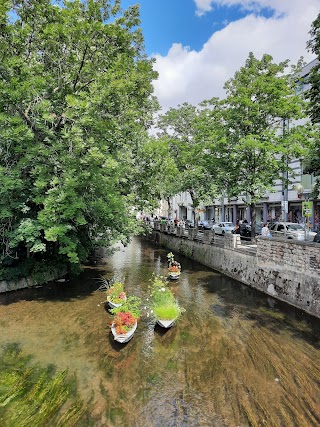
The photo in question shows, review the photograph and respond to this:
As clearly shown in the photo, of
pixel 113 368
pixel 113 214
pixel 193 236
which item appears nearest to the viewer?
pixel 113 368

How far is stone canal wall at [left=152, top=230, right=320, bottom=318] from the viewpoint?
13151 mm

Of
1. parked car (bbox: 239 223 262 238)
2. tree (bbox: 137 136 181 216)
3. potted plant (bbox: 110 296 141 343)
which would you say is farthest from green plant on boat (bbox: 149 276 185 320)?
parked car (bbox: 239 223 262 238)

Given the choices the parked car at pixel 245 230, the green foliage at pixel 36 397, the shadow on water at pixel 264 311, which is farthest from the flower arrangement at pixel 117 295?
the parked car at pixel 245 230

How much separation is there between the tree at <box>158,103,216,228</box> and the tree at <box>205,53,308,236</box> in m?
2.19

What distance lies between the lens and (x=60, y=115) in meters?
15.3

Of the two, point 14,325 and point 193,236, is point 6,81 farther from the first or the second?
point 193,236

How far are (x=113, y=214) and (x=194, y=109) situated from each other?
2150 centimetres

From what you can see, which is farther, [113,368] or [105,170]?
[105,170]

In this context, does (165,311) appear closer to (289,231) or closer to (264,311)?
(264,311)

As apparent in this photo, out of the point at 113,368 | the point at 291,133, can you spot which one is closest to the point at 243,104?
the point at 291,133

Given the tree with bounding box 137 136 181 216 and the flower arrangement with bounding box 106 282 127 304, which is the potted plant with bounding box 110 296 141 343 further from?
the tree with bounding box 137 136 181 216

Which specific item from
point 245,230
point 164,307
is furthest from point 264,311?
point 245,230

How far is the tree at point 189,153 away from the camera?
23759 millimetres

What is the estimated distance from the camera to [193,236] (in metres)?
28.5
